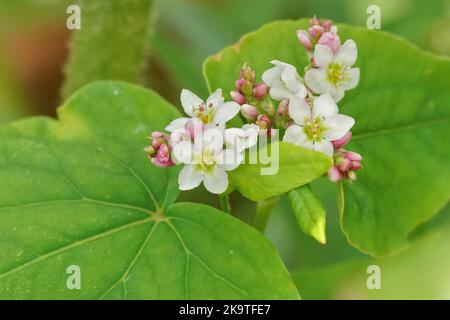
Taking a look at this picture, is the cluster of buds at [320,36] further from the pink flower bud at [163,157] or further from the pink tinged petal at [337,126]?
the pink flower bud at [163,157]

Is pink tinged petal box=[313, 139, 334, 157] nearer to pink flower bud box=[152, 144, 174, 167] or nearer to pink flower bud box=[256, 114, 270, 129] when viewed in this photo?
pink flower bud box=[256, 114, 270, 129]

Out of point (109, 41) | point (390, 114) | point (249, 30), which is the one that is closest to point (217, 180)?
point (390, 114)

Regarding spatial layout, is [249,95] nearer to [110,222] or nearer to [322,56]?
[322,56]

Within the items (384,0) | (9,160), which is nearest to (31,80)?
(384,0)

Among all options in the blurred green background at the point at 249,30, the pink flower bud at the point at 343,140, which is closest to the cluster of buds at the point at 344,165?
the pink flower bud at the point at 343,140

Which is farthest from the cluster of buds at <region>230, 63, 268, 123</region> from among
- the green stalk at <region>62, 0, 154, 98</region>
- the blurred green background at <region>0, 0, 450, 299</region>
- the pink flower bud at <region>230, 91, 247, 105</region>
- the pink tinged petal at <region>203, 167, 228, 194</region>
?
the blurred green background at <region>0, 0, 450, 299</region>
